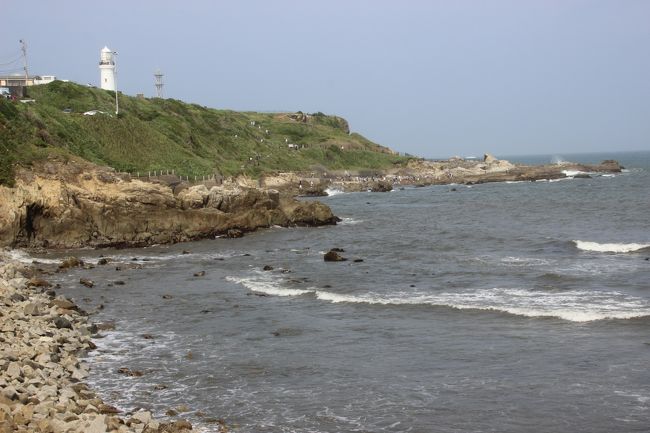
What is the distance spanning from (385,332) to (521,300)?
299 inches

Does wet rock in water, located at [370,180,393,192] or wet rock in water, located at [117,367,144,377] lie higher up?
wet rock in water, located at [370,180,393,192]

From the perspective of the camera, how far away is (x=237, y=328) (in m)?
26.7

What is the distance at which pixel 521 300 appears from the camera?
30.4 m

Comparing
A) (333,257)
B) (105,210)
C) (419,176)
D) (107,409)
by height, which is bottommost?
(107,409)

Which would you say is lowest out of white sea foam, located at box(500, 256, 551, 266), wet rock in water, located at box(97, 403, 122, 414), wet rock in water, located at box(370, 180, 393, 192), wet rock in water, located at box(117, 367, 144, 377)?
wet rock in water, located at box(117, 367, 144, 377)

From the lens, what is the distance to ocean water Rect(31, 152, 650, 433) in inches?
715

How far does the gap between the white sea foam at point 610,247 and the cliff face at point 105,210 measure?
2430 centimetres

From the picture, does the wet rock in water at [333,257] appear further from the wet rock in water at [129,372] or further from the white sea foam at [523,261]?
the wet rock in water at [129,372]

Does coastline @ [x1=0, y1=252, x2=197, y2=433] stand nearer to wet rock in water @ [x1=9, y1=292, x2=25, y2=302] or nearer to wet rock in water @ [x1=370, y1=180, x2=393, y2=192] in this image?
wet rock in water @ [x1=9, y1=292, x2=25, y2=302]

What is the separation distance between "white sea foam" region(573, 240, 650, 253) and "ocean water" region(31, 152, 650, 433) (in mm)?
131

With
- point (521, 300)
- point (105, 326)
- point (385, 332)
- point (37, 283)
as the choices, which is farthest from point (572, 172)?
point (105, 326)

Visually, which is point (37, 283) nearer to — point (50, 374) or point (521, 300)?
point (50, 374)

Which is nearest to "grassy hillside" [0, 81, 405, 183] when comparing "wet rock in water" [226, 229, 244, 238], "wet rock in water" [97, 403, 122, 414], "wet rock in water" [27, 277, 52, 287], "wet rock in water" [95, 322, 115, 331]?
"wet rock in water" [226, 229, 244, 238]

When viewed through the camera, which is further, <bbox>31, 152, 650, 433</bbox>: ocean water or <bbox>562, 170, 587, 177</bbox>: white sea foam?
<bbox>562, 170, 587, 177</bbox>: white sea foam
